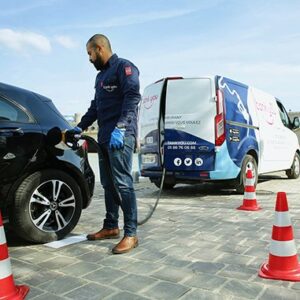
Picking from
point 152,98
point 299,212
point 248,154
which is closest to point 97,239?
point 299,212

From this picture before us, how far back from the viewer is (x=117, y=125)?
12.6 ft

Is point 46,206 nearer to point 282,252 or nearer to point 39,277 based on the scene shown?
point 39,277

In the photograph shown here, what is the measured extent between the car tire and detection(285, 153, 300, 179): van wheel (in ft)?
26.9

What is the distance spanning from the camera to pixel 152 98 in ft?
26.5

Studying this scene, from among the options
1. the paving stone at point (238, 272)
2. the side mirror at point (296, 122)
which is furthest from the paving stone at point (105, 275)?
the side mirror at point (296, 122)

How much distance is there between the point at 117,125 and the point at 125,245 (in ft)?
3.65

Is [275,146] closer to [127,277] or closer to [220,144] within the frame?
[220,144]

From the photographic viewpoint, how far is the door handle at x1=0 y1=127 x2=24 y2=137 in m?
3.89

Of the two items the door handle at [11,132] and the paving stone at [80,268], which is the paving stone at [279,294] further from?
the door handle at [11,132]

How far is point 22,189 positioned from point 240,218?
292 centimetres

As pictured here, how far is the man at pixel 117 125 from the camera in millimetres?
3916

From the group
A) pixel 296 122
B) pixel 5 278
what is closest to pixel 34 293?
pixel 5 278

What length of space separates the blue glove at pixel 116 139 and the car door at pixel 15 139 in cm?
84

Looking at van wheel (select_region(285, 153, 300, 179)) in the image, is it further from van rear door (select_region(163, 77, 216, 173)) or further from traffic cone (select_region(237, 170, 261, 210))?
traffic cone (select_region(237, 170, 261, 210))
